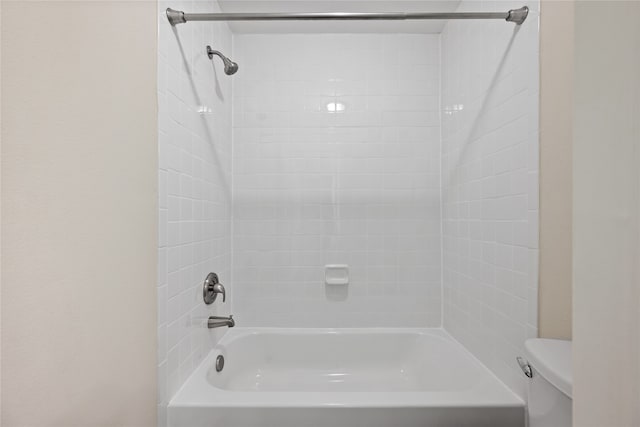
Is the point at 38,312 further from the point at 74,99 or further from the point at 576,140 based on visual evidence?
the point at 576,140

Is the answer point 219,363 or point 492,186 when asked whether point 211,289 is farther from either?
point 492,186

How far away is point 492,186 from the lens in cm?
156

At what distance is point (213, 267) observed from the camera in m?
1.90

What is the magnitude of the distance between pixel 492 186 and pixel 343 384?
1.36m

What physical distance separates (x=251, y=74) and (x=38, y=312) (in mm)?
1919

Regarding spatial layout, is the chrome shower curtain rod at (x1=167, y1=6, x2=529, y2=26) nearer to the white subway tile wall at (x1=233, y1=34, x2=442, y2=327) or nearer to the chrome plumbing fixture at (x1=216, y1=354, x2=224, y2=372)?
the white subway tile wall at (x1=233, y1=34, x2=442, y2=327)

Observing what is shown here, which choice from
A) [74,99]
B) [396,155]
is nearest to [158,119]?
[74,99]

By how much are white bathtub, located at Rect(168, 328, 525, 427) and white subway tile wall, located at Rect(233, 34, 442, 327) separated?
13 cm

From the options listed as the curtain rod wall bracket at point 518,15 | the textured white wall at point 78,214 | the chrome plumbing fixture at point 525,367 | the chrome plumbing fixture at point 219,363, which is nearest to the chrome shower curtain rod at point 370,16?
the curtain rod wall bracket at point 518,15

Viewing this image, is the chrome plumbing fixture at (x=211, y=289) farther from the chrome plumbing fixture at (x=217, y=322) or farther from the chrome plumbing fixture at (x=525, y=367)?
the chrome plumbing fixture at (x=525, y=367)

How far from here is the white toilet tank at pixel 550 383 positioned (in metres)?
0.86

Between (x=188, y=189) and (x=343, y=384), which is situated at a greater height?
(x=188, y=189)

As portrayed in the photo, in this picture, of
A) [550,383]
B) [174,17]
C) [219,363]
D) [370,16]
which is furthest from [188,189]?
[550,383]

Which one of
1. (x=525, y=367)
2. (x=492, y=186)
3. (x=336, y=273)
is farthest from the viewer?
(x=336, y=273)
